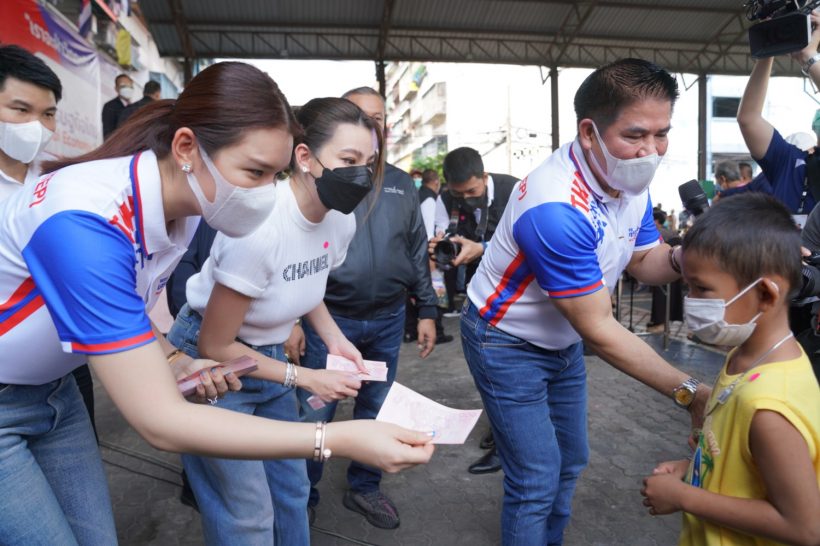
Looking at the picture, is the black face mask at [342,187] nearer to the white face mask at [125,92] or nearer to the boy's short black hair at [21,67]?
the boy's short black hair at [21,67]

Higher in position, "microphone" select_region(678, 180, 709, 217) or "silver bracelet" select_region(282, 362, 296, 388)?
"microphone" select_region(678, 180, 709, 217)

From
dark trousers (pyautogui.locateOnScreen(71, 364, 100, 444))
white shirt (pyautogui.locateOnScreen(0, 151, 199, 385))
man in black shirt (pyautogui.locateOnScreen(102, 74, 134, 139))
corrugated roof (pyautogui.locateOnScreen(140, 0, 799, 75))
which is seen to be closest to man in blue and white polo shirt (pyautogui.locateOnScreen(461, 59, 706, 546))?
white shirt (pyautogui.locateOnScreen(0, 151, 199, 385))

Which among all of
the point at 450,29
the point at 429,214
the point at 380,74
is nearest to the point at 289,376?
the point at 429,214

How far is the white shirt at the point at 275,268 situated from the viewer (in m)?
1.80

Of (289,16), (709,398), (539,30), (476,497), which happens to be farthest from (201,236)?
(539,30)

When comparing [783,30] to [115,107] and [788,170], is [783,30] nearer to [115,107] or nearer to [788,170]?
[788,170]

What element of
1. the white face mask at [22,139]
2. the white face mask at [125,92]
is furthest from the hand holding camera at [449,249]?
the white face mask at [125,92]

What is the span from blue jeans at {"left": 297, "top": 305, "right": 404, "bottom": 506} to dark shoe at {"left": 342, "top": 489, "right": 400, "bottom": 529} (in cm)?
4

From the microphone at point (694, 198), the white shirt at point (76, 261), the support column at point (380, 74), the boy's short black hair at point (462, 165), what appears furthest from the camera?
the support column at point (380, 74)

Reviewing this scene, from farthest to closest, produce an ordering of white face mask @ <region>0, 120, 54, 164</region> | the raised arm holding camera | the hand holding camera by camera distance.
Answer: the hand holding camera < the raised arm holding camera < white face mask @ <region>0, 120, 54, 164</region>

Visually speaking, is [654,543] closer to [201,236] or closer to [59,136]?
[201,236]

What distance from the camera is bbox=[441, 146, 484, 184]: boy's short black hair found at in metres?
4.46

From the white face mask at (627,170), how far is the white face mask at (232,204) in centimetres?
102

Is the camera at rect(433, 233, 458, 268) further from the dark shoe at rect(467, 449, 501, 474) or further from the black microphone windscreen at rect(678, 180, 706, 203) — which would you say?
the black microphone windscreen at rect(678, 180, 706, 203)
